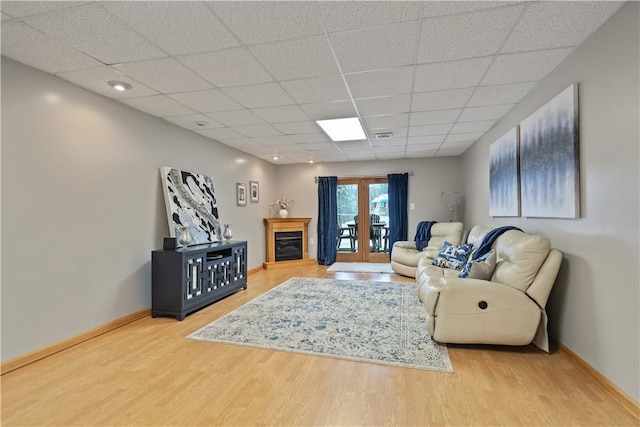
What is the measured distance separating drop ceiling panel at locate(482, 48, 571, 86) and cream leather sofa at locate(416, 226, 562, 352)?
1425 mm

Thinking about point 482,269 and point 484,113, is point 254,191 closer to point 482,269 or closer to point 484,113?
point 484,113

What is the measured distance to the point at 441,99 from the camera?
3285 mm

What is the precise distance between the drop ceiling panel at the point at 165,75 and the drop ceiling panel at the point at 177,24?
241 mm

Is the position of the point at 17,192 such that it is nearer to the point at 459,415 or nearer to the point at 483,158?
the point at 459,415

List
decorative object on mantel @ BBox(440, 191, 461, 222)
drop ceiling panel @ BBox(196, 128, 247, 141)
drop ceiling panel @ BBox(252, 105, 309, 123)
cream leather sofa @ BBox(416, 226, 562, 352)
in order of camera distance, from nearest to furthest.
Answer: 1. cream leather sofa @ BBox(416, 226, 562, 352)
2. drop ceiling panel @ BBox(252, 105, 309, 123)
3. drop ceiling panel @ BBox(196, 128, 247, 141)
4. decorative object on mantel @ BBox(440, 191, 461, 222)

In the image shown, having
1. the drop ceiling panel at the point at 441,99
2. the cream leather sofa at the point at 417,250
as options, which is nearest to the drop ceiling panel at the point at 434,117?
the drop ceiling panel at the point at 441,99

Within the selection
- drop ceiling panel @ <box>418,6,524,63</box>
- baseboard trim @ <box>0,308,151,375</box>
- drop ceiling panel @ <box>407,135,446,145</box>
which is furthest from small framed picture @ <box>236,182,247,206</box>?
drop ceiling panel @ <box>418,6,524,63</box>

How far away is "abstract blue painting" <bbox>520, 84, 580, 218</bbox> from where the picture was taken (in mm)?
2330

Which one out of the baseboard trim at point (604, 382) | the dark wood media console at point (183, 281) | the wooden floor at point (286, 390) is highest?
the dark wood media console at point (183, 281)

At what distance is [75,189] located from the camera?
286 cm

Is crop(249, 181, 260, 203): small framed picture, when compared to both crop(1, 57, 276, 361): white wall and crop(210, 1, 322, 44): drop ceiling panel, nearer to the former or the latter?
crop(1, 57, 276, 361): white wall

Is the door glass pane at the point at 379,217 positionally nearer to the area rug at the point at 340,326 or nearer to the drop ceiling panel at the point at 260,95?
the area rug at the point at 340,326

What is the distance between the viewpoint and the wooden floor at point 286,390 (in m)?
1.76

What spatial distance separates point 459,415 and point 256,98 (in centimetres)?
313
